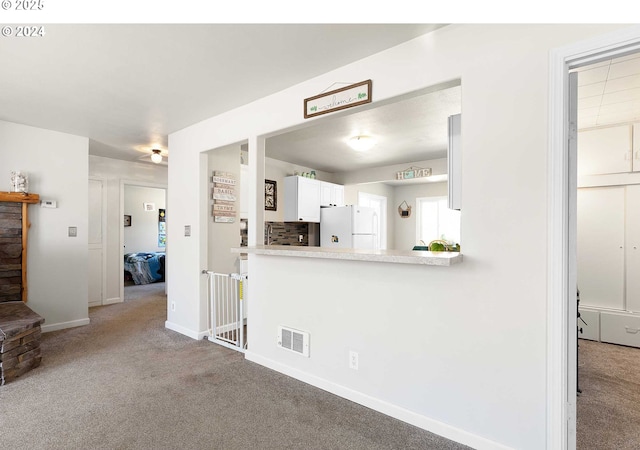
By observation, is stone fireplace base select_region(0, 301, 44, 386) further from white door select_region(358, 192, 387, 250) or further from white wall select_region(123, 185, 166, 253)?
white door select_region(358, 192, 387, 250)

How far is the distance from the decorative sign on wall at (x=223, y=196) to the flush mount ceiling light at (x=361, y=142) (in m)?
1.56

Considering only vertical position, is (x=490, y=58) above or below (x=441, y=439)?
above

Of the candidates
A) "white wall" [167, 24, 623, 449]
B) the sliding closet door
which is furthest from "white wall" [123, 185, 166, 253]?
the sliding closet door

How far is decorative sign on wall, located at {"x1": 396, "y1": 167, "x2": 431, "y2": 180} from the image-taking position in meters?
5.35

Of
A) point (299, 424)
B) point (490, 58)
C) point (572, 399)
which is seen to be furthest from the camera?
point (299, 424)

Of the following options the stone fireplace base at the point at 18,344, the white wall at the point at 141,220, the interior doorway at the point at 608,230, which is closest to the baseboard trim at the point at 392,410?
the interior doorway at the point at 608,230

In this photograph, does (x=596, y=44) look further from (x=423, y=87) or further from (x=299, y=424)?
(x=299, y=424)

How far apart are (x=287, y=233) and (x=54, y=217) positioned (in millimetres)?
3132

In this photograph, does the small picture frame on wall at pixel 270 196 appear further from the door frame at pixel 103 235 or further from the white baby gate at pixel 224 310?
the door frame at pixel 103 235

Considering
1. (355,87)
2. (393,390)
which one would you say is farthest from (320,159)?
(393,390)

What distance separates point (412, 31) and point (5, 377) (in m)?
3.88

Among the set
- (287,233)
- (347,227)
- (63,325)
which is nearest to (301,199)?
(287,233)

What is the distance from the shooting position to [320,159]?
5332mm

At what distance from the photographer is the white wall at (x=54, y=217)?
3793mm
